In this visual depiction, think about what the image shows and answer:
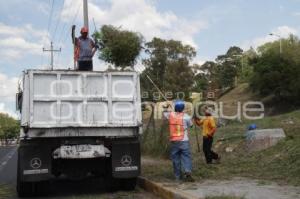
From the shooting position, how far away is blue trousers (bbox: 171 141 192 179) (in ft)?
39.2

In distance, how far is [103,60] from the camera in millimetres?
39031

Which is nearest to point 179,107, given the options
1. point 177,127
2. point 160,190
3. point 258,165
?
point 177,127

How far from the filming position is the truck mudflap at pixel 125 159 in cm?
1161

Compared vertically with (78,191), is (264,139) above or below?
above

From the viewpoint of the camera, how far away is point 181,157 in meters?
12.1

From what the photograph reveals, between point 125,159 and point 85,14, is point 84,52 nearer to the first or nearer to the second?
point 125,159

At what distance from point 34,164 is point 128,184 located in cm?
212

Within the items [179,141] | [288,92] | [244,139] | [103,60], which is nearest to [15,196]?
[179,141]

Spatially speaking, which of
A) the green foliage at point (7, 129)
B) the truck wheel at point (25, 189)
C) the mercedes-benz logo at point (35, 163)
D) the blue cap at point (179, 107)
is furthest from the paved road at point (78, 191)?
the green foliage at point (7, 129)

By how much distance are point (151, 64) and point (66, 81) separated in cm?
5328

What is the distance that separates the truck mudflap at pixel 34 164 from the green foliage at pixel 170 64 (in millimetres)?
49316

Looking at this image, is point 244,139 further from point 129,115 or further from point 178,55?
point 178,55

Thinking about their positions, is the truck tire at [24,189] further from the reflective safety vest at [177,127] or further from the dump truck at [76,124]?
the reflective safety vest at [177,127]

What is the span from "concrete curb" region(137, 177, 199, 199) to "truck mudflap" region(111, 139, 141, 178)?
0.47 metres
